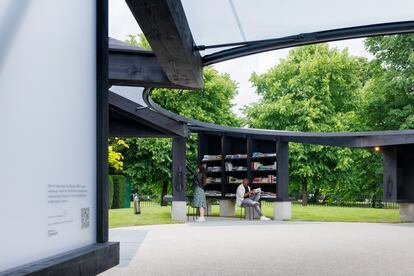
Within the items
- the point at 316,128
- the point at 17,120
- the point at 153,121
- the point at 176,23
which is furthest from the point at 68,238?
the point at 316,128

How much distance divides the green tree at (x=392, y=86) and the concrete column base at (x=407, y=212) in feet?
27.1

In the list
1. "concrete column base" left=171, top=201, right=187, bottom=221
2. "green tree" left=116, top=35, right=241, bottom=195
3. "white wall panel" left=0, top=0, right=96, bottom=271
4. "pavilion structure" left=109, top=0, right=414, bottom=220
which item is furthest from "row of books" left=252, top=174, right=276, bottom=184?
A: "white wall panel" left=0, top=0, right=96, bottom=271

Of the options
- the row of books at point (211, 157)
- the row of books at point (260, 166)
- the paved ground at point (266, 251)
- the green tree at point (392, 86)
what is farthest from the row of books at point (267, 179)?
the green tree at point (392, 86)

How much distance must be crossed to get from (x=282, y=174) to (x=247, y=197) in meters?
1.24

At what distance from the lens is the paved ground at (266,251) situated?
6512mm

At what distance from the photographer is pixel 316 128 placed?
27.9 metres

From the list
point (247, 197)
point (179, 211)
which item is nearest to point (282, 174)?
point (247, 197)

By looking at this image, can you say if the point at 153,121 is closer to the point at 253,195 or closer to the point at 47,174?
the point at 253,195

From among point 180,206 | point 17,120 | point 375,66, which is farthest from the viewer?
point 375,66

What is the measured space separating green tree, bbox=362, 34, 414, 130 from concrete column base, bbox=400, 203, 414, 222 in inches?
325

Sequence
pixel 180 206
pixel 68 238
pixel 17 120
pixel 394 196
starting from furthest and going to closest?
pixel 394 196 → pixel 180 206 → pixel 68 238 → pixel 17 120

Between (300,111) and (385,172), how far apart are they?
1179 cm

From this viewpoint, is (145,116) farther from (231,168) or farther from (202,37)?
(202,37)

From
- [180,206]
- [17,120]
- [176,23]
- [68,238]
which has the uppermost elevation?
[176,23]
